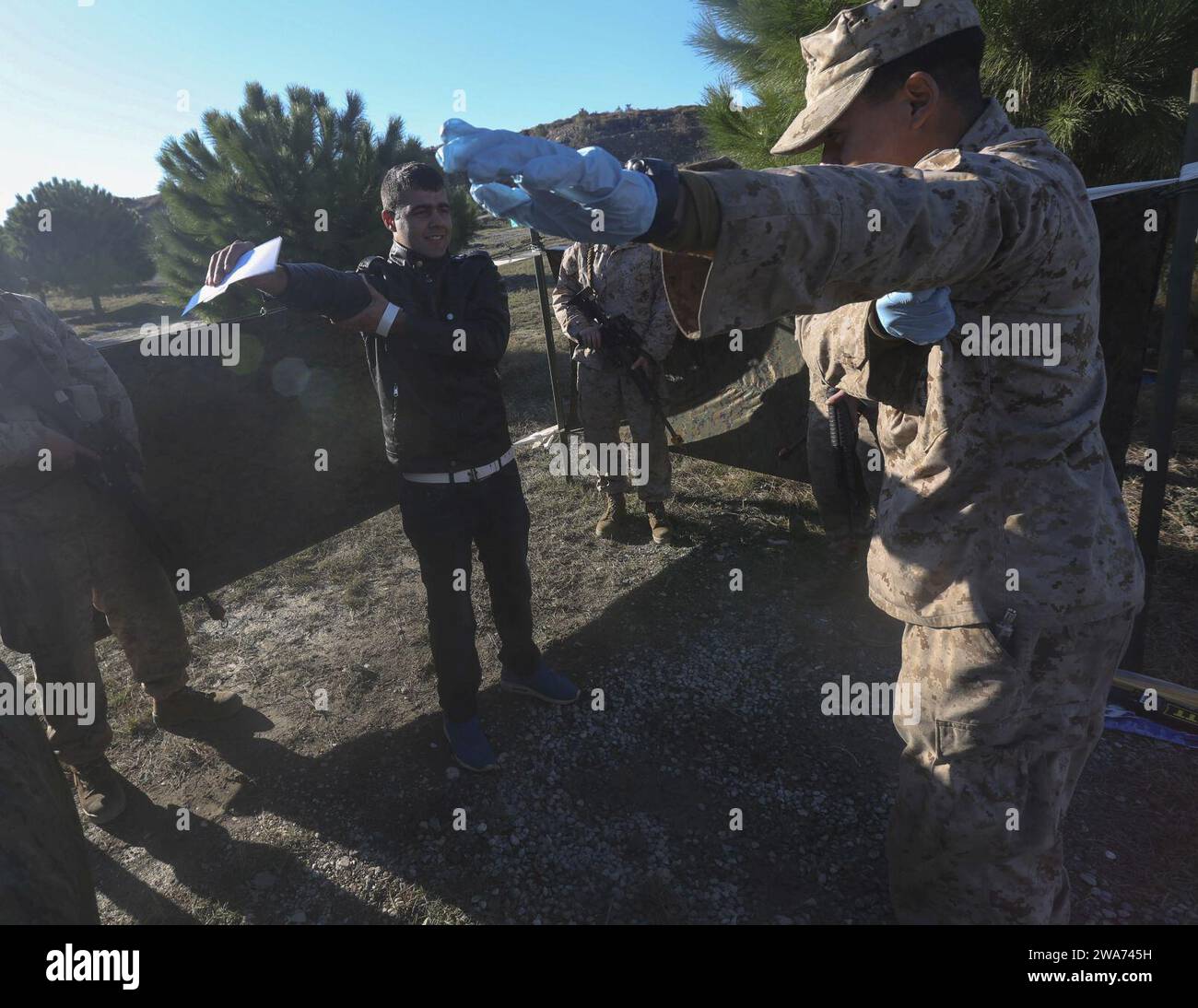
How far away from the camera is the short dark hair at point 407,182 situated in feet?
7.95

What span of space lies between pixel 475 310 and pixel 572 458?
10.3ft

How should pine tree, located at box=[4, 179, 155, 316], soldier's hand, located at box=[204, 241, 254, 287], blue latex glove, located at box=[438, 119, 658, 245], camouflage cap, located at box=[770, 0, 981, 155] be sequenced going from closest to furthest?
blue latex glove, located at box=[438, 119, 658, 245]
camouflage cap, located at box=[770, 0, 981, 155]
soldier's hand, located at box=[204, 241, 254, 287]
pine tree, located at box=[4, 179, 155, 316]

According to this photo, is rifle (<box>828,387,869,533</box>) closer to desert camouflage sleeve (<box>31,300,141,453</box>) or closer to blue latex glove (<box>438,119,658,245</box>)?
blue latex glove (<box>438,119,658,245</box>)

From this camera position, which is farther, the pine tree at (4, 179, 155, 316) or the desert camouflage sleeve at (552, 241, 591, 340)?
the pine tree at (4, 179, 155, 316)

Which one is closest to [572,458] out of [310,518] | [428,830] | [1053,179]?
[310,518]

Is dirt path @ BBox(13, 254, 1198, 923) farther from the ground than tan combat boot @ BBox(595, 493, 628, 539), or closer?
closer

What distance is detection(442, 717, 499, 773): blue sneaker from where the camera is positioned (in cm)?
274

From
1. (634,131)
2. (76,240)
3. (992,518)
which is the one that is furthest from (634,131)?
(992,518)

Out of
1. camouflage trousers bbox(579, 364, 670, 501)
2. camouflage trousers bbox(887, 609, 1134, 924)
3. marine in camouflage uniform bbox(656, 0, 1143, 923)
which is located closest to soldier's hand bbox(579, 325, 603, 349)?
camouflage trousers bbox(579, 364, 670, 501)

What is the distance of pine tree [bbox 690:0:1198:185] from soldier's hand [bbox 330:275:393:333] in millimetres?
3200

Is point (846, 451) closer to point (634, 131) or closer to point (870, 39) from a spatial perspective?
point (870, 39)

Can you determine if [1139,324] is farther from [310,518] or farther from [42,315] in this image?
[42,315]

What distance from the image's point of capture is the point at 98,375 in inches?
109

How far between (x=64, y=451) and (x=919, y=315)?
8.89ft
